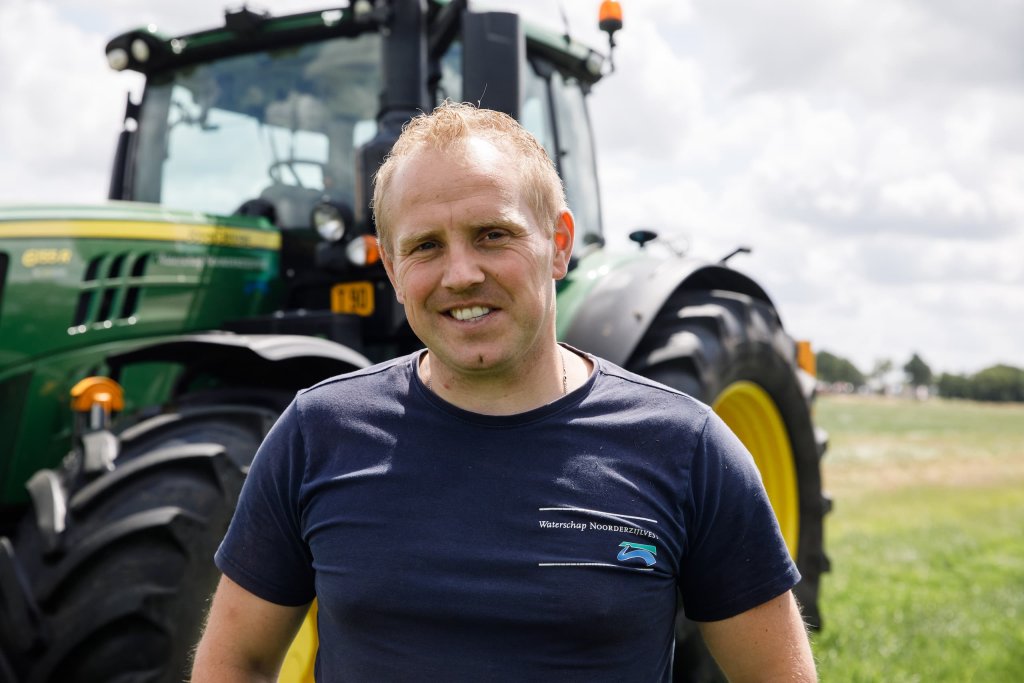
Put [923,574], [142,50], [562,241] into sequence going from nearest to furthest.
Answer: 1. [562,241]
2. [142,50]
3. [923,574]

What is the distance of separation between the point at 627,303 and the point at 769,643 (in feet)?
7.29

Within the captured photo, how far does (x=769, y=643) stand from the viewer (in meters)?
1.61

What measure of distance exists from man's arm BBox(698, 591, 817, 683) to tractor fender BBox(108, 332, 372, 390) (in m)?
1.70

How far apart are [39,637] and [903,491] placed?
13691 millimetres

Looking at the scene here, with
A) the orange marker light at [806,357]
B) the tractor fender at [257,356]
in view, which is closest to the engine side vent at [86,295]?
the tractor fender at [257,356]

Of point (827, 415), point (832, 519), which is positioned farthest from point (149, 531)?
point (827, 415)

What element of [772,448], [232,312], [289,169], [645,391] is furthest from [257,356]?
[772,448]

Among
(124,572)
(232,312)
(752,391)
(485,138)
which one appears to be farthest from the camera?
(752,391)

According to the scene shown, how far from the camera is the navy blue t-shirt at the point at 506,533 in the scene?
1.51 metres

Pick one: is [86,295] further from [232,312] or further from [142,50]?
[142,50]

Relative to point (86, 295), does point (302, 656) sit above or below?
below

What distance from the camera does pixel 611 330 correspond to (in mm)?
3637

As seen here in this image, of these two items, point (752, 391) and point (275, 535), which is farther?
point (752, 391)

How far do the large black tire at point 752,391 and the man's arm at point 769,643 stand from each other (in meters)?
1.91
